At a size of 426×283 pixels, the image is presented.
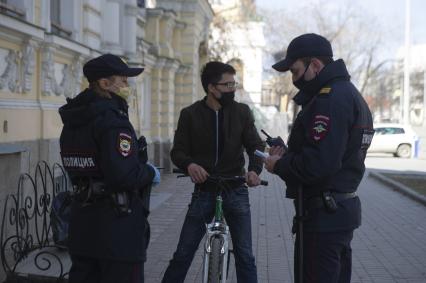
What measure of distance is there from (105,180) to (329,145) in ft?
4.07

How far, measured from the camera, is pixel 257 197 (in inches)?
509

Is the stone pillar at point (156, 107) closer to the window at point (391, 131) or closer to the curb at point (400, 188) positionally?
the curb at point (400, 188)

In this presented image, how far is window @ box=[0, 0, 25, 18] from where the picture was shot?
21.9 feet

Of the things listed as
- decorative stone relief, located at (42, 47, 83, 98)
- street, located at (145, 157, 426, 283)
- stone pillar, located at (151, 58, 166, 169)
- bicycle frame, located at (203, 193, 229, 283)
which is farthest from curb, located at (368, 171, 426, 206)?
bicycle frame, located at (203, 193, 229, 283)

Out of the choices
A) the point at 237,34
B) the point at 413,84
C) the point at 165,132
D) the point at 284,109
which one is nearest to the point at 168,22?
the point at 165,132

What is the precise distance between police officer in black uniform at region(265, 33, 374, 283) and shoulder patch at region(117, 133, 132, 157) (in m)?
0.86

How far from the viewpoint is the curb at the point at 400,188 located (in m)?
12.6

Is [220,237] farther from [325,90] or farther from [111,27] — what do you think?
[111,27]

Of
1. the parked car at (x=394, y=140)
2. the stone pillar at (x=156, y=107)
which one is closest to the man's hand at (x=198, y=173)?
the stone pillar at (x=156, y=107)

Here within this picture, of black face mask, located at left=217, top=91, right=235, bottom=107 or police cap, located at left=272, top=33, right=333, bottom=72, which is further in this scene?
black face mask, located at left=217, top=91, right=235, bottom=107

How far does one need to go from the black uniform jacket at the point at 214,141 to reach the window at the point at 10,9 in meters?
2.70

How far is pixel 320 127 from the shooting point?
346 cm

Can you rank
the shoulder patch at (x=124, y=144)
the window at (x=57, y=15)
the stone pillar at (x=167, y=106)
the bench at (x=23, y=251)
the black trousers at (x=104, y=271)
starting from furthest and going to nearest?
the stone pillar at (x=167, y=106), the window at (x=57, y=15), the bench at (x=23, y=251), the black trousers at (x=104, y=271), the shoulder patch at (x=124, y=144)

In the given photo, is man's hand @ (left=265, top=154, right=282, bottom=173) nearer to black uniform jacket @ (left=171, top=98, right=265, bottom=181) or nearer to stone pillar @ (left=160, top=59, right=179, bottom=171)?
black uniform jacket @ (left=171, top=98, right=265, bottom=181)
